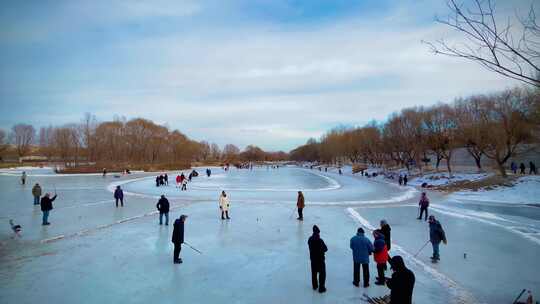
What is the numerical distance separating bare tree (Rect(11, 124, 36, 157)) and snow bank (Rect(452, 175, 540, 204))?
4733 inches

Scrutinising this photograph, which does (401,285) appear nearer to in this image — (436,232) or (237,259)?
(436,232)

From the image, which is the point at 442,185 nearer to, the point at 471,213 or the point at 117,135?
the point at 471,213

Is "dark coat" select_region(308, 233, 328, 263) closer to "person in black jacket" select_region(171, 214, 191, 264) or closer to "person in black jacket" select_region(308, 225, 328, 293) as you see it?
"person in black jacket" select_region(308, 225, 328, 293)

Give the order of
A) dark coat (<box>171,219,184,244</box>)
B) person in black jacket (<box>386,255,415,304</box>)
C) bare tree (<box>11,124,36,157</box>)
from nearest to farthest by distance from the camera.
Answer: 1. person in black jacket (<box>386,255,415,304</box>)
2. dark coat (<box>171,219,184,244</box>)
3. bare tree (<box>11,124,36,157</box>)

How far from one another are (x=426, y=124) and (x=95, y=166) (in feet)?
188

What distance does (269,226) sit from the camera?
1125cm

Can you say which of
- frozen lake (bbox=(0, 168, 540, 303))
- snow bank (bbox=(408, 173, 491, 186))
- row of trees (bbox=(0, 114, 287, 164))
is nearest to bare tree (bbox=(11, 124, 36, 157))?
row of trees (bbox=(0, 114, 287, 164))

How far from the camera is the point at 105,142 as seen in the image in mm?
74875

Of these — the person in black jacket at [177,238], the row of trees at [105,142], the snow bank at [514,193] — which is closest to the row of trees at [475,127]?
the snow bank at [514,193]

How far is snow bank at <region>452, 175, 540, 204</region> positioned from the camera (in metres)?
20.3

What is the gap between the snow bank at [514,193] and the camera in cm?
2034

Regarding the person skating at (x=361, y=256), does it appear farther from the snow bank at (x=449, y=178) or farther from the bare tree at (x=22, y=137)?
the bare tree at (x=22, y=137)

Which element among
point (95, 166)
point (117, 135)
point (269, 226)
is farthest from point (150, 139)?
point (269, 226)

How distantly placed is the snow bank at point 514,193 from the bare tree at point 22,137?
394 feet
